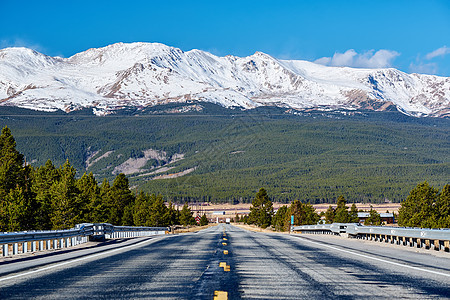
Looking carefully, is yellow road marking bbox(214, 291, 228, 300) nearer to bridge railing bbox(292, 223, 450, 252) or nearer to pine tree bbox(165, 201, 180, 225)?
bridge railing bbox(292, 223, 450, 252)

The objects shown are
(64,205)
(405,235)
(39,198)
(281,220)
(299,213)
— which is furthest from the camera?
(281,220)

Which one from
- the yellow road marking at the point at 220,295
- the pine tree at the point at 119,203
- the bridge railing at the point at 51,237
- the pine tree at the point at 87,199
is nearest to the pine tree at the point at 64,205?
the pine tree at the point at 87,199

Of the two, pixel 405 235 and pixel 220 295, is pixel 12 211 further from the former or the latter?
pixel 220 295

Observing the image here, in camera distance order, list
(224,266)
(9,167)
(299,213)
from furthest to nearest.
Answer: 1. (299,213)
2. (9,167)
3. (224,266)

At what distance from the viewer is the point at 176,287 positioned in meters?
10.2

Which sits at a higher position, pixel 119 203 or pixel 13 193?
pixel 13 193

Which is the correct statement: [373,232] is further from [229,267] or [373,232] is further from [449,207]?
[449,207]

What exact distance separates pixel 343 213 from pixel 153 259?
3630 inches

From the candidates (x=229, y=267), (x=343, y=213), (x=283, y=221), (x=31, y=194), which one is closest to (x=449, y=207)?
(x=343, y=213)

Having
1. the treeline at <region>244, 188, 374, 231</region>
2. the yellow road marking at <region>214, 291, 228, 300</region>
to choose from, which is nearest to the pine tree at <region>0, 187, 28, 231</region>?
the yellow road marking at <region>214, 291, 228, 300</region>

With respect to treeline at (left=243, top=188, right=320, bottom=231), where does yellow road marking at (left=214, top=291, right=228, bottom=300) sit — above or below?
above

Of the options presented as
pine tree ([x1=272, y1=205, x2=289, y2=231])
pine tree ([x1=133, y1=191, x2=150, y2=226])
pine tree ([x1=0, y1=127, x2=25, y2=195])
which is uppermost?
pine tree ([x1=0, y1=127, x2=25, y2=195])

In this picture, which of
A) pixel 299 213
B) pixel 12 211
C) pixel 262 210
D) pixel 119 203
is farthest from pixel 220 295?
pixel 262 210

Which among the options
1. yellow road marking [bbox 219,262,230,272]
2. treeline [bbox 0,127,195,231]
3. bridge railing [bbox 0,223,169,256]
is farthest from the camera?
treeline [bbox 0,127,195,231]
